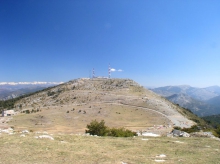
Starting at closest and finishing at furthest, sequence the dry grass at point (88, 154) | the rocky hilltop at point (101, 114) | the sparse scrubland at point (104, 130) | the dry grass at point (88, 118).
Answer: the dry grass at point (88, 154)
the sparse scrubland at point (104, 130)
the rocky hilltop at point (101, 114)
the dry grass at point (88, 118)

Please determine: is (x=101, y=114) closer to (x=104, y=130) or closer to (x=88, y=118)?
(x=88, y=118)

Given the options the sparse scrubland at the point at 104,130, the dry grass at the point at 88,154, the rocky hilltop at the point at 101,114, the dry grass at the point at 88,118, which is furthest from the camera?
the dry grass at the point at 88,118

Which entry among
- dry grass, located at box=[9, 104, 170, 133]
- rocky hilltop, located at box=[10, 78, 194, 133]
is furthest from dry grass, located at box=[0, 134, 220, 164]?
dry grass, located at box=[9, 104, 170, 133]

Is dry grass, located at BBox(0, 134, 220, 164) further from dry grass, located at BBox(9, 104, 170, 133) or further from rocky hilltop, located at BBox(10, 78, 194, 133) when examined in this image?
dry grass, located at BBox(9, 104, 170, 133)

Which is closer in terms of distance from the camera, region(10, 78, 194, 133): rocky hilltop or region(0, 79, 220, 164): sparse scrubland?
region(0, 79, 220, 164): sparse scrubland

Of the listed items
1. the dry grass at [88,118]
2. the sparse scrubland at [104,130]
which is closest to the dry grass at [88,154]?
the sparse scrubland at [104,130]

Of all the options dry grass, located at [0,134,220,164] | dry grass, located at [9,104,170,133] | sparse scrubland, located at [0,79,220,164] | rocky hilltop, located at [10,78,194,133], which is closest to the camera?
dry grass, located at [0,134,220,164]

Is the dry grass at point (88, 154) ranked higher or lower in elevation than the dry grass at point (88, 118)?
higher

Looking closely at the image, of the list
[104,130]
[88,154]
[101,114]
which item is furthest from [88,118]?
[88,154]

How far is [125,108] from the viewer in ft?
330

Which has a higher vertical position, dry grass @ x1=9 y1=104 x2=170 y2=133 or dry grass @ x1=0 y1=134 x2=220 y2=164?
dry grass @ x1=0 y1=134 x2=220 y2=164

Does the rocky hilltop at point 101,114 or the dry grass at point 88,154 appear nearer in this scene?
the dry grass at point 88,154

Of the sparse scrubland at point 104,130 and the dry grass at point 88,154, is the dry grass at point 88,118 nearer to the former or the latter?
the sparse scrubland at point 104,130

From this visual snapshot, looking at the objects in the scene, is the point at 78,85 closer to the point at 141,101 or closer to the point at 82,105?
the point at 82,105
